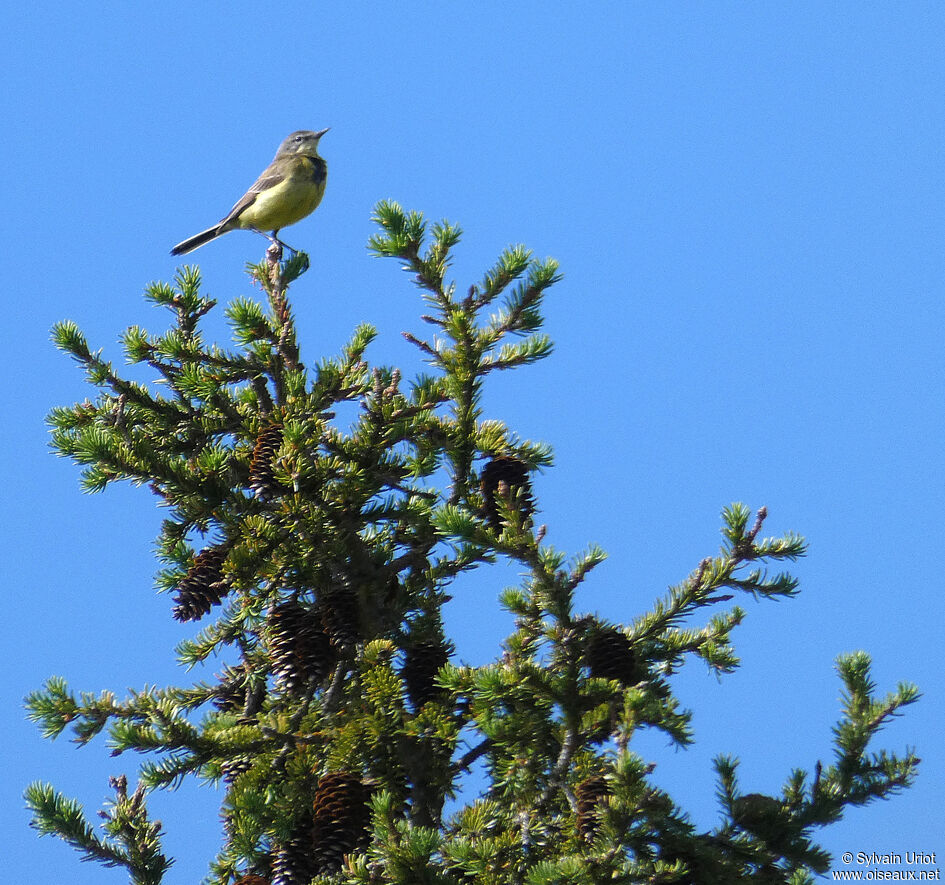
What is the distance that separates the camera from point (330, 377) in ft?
15.8

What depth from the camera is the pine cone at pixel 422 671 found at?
4227 millimetres

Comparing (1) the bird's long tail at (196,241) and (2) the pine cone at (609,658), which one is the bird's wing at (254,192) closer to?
(1) the bird's long tail at (196,241)

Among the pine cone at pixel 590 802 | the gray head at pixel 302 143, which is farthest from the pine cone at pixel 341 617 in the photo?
the gray head at pixel 302 143

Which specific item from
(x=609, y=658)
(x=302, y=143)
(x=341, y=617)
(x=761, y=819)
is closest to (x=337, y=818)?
(x=341, y=617)

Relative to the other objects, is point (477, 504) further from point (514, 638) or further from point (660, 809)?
point (660, 809)

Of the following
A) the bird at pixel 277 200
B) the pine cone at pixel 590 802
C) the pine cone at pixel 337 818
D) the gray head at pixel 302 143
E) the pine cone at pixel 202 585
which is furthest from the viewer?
the gray head at pixel 302 143

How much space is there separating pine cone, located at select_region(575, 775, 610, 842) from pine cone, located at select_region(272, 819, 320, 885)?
1.01 metres

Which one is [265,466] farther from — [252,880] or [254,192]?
[254,192]

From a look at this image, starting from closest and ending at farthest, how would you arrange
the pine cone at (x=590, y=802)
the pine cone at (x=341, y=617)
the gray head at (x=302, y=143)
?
the pine cone at (x=590, y=802)
the pine cone at (x=341, y=617)
the gray head at (x=302, y=143)

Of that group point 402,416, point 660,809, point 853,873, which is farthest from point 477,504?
point 853,873

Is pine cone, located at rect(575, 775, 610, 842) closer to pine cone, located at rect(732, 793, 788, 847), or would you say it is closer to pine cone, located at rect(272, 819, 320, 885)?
pine cone, located at rect(732, 793, 788, 847)

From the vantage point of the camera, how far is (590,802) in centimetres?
370

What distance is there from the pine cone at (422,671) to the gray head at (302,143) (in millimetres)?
6860

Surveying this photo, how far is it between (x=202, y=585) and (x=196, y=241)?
620 cm
